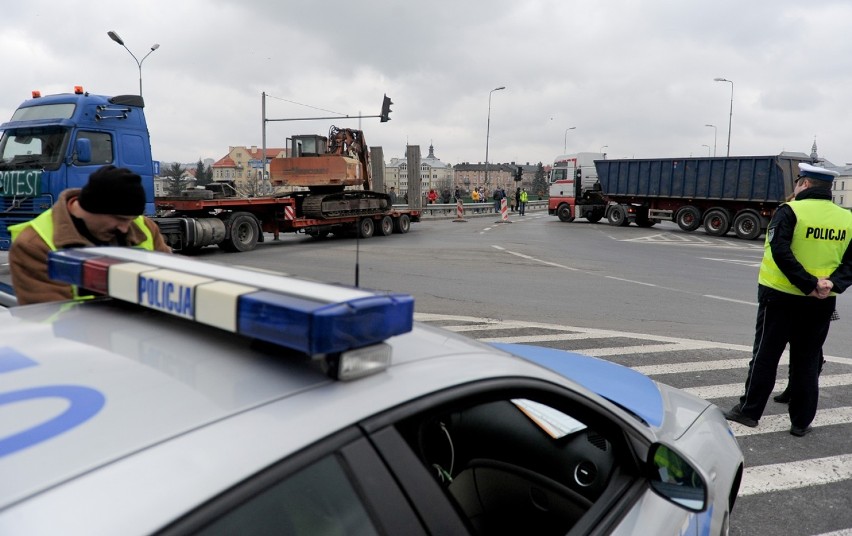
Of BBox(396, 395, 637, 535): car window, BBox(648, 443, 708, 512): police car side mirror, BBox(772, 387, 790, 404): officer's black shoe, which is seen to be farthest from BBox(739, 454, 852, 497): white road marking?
BBox(648, 443, 708, 512): police car side mirror

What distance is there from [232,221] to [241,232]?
0.50 metres

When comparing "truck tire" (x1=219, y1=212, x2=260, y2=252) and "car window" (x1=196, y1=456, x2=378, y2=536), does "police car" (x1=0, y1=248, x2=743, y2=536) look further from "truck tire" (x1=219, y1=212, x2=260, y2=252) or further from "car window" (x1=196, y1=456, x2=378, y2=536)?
"truck tire" (x1=219, y1=212, x2=260, y2=252)

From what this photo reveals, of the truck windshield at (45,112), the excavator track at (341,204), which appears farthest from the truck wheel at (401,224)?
the truck windshield at (45,112)

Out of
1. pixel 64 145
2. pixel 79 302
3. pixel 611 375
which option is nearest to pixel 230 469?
pixel 79 302

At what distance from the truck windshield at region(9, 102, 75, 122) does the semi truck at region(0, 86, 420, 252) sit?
19 millimetres

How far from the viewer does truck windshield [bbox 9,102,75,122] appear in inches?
464

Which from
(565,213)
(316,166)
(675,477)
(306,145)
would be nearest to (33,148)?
(316,166)

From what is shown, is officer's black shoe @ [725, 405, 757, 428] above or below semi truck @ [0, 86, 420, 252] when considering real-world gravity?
below

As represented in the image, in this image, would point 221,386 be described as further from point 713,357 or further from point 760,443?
point 713,357

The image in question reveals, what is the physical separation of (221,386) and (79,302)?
0.92 meters

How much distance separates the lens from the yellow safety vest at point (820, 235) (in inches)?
166

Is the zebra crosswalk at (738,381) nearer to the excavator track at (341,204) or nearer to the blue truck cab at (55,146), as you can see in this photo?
the blue truck cab at (55,146)

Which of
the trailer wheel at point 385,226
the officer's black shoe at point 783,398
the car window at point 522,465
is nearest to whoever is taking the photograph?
the car window at point 522,465

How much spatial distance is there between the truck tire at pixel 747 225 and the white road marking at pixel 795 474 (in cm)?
2112
